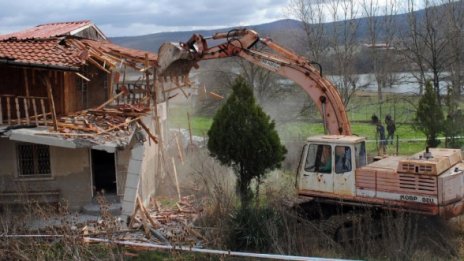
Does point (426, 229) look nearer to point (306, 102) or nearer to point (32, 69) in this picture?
point (32, 69)

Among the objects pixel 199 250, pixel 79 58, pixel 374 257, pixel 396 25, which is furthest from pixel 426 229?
pixel 396 25

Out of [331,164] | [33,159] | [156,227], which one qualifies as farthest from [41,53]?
[331,164]

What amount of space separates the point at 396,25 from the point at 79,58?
3868cm

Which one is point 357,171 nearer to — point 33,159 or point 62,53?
point 62,53

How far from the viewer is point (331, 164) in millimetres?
13547

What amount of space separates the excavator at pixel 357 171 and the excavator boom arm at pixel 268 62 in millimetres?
28

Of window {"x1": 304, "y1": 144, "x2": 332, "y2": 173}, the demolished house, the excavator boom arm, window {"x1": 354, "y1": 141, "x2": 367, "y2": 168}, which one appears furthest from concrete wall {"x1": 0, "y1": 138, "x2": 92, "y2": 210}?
window {"x1": 354, "y1": 141, "x2": 367, "y2": 168}

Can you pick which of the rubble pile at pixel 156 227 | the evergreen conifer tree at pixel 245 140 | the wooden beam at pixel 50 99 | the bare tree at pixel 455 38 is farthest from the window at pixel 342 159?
the bare tree at pixel 455 38

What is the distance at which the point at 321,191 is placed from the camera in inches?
538

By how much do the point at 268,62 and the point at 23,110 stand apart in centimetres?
744

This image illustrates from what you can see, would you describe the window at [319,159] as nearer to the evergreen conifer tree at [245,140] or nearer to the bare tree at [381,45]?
the evergreen conifer tree at [245,140]

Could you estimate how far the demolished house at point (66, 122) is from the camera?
15.1 meters

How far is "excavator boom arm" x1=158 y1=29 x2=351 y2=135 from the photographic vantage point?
15.4 meters

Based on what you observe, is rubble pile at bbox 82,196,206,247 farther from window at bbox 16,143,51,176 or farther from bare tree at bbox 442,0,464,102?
bare tree at bbox 442,0,464,102
